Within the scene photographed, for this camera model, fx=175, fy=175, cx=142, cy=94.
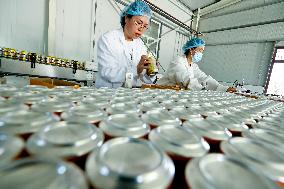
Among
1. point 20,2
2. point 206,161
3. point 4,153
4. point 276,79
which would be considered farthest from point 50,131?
point 276,79

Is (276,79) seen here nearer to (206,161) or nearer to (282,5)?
(282,5)

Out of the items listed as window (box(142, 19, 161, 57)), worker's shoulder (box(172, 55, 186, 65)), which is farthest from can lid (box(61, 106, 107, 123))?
window (box(142, 19, 161, 57))

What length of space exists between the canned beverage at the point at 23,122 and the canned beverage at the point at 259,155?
0.32m

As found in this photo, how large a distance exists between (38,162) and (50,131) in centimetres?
8

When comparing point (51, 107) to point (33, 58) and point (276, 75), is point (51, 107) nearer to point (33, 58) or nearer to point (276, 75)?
point (33, 58)

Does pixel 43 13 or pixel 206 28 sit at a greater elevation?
pixel 206 28

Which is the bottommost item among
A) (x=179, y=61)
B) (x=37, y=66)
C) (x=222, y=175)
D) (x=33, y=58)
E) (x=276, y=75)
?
(x=222, y=175)

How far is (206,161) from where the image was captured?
239 mm

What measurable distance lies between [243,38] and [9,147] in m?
6.86

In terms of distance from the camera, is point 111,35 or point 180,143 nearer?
point 180,143

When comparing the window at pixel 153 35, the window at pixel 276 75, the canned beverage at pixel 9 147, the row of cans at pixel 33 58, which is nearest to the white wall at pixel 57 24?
the row of cans at pixel 33 58

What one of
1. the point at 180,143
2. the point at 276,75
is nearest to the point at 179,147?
the point at 180,143

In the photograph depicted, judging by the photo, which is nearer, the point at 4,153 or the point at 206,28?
the point at 4,153

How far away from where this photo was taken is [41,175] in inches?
7.1
